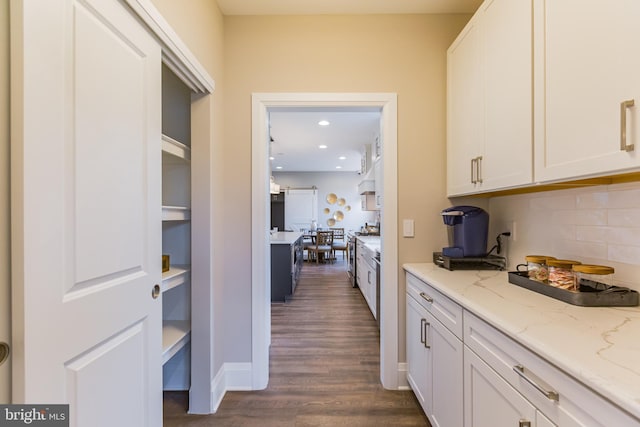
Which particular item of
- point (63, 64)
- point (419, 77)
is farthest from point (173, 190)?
point (419, 77)

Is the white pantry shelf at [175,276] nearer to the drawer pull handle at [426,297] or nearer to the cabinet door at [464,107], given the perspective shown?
the drawer pull handle at [426,297]

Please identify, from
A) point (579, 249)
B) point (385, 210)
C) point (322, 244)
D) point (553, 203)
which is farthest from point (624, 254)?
point (322, 244)

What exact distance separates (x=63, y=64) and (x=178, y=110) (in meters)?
1.28

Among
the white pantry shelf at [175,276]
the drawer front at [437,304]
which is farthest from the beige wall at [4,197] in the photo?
the drawer front at [437,304]

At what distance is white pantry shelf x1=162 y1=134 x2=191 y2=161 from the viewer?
1.65m

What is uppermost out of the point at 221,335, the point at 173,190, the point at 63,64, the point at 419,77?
the point at 419,77

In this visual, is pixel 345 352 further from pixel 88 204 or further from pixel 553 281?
pixel 88 204

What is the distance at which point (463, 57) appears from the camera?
1.85 metres

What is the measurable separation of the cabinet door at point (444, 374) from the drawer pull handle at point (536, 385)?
1.32 ft

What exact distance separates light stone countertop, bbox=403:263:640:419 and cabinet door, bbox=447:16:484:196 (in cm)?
74

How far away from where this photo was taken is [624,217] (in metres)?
1.20

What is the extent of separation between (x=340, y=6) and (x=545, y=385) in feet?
7.65

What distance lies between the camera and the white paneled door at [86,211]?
2.35ft

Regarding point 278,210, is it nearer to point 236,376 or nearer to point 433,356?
point 236,376
